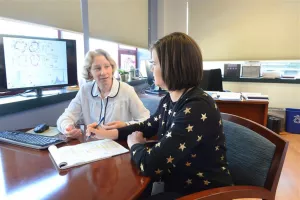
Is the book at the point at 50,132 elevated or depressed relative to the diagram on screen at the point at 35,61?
depressed

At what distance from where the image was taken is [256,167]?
35.9 inches

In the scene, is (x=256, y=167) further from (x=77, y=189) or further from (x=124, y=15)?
(x=124, y=15)

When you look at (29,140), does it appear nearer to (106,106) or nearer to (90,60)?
(106,106)

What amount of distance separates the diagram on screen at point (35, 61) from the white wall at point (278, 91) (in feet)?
10.2

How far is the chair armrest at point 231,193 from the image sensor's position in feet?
2.39

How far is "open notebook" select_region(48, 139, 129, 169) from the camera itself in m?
0.86

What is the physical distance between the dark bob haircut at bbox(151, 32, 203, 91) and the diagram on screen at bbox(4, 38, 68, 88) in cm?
96

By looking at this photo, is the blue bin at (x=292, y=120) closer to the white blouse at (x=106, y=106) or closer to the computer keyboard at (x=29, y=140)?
the white blouse at (x=106, y=106)

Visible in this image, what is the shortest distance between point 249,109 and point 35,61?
217cm

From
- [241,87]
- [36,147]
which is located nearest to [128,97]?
[36,147]

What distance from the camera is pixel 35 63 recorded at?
4.99 feet

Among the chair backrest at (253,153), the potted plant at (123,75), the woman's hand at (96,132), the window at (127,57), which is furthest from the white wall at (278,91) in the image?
the woman's hand at (96,132)

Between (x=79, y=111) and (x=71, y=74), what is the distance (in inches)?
15.3

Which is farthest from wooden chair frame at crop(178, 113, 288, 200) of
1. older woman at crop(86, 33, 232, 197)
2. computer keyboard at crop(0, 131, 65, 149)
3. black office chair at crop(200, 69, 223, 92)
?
black office chair at crop(200, 69, 223, 92)
